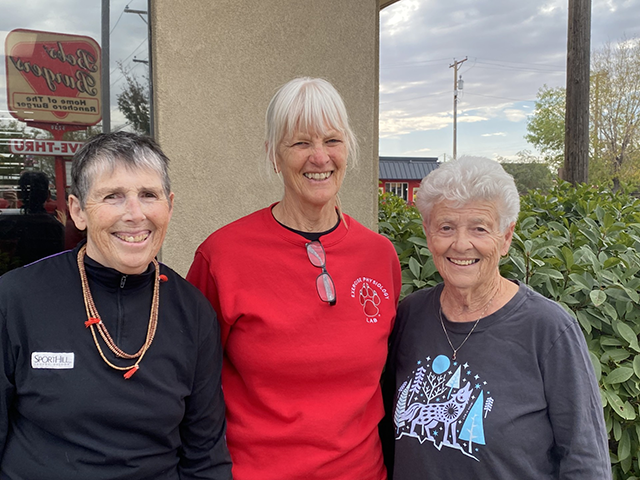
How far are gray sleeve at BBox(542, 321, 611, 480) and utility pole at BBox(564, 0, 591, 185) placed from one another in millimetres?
6419

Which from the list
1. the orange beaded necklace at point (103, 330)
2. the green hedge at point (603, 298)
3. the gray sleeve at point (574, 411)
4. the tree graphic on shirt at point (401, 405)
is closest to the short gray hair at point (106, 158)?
the orange beaded necklace at point (103, 330)

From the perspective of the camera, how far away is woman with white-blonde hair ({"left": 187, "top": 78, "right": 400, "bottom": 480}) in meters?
1.81

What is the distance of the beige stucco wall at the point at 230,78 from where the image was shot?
11.4 feet

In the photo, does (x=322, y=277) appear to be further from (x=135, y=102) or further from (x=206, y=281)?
(x=135, y=102)

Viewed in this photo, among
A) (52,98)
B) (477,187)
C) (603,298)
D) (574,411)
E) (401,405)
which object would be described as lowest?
(401,405)

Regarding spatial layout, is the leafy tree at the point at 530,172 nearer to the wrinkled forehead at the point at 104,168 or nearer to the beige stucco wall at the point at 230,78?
the beige stucco wall at the point at 230,78

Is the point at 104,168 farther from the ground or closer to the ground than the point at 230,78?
closer to the ground

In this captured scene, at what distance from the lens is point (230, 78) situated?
3662 mm

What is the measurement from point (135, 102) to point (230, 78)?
0.67 metres

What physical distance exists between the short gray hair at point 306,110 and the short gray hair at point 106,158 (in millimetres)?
551

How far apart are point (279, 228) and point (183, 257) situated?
1.79 metres

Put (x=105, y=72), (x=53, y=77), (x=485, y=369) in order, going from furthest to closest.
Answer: (x=105, y=72) → (x=53, y=77) → (x=485, y=369)

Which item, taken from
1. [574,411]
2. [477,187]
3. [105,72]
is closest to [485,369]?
[574,411]

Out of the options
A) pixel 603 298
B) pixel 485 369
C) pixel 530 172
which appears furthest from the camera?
pixel 530 172
